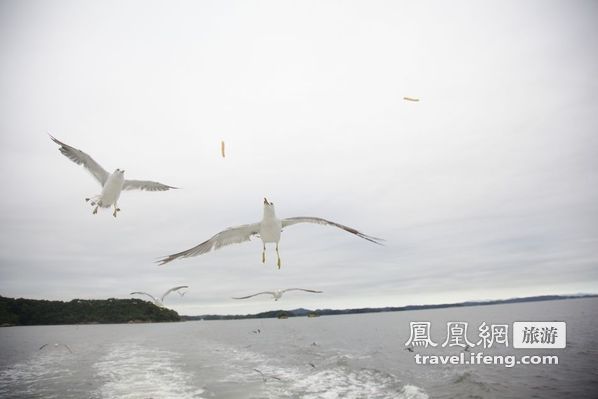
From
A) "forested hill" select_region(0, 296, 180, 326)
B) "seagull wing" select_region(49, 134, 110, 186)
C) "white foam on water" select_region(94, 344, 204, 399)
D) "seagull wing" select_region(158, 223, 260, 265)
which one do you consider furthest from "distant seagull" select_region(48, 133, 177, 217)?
"forested hill" select_region(0, 296, 180, 326)

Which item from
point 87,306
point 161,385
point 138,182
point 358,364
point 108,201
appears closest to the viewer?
point 108,201

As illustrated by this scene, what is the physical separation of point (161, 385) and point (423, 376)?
13865 millimetres

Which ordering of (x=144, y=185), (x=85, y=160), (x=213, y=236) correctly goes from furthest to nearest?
(x=144, y=185)
(x=85, y=160)
(x=213, y=236)

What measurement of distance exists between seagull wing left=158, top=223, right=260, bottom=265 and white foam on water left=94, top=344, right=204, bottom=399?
1049cm

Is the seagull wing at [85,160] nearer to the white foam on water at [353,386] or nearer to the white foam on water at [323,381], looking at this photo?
the white foam on water at [323,381]

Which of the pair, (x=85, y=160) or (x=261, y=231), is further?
(x=85, y=160)

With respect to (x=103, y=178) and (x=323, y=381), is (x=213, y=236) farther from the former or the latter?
(x=323, y=381)

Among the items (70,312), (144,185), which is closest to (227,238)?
(144,185)

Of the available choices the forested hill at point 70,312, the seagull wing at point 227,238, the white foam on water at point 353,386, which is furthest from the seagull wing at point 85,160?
the forested hill at point 70,312

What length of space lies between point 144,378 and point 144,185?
1276 centimetres

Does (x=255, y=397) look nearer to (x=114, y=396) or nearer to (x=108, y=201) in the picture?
(x=114, y=396)

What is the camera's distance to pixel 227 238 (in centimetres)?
1239

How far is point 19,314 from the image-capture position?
120 m

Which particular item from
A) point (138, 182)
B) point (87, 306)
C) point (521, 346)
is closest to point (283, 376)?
point (138, 182)
